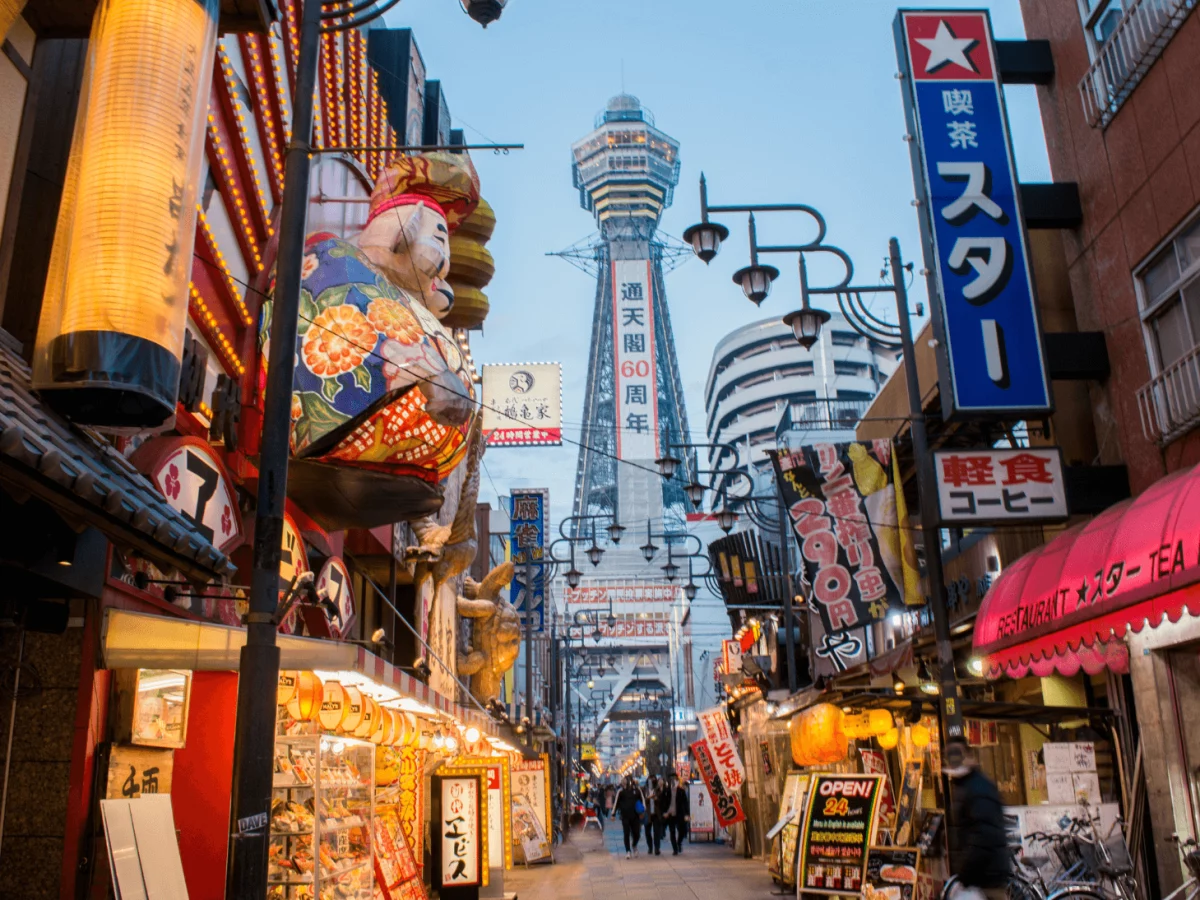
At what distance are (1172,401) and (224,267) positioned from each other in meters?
9.90

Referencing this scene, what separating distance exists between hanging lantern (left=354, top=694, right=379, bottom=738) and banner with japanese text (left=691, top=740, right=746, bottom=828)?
16.8m

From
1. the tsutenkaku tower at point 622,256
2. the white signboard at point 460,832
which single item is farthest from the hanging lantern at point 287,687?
the tsutenkaku tower at point 622,256

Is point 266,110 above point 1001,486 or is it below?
above

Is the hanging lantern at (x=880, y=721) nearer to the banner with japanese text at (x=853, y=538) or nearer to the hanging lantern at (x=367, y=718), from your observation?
the banner with japanese text at (x=853, y=538)

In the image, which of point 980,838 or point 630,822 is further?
point 630,822

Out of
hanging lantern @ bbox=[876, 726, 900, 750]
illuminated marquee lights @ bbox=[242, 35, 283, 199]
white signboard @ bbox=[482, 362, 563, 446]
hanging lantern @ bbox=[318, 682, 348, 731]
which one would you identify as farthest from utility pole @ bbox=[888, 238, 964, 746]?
white signboard @ bbox=[482, 362, 563, 446]

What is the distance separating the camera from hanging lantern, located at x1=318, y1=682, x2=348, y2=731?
34.1 ft

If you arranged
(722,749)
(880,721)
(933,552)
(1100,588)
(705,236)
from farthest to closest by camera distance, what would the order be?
(722,749) < (880,721) < (705,236) < (933,552) < (1100,588)

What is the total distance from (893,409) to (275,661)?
16.4 m

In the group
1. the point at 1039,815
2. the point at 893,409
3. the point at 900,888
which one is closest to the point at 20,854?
the point at 1039,815

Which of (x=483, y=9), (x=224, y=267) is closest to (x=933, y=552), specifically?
(x=483, y=9)

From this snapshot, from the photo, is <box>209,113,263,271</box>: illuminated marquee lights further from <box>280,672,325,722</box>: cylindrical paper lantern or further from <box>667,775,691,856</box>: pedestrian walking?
<box>667,775,691,856</box>: pedestrian walking

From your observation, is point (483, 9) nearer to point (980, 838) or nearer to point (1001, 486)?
point (980, 838)

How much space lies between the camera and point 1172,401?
439 inches
